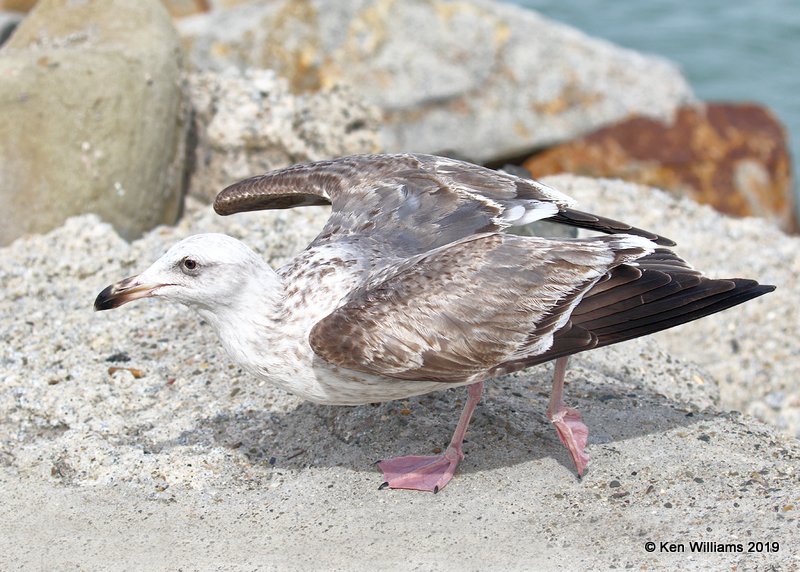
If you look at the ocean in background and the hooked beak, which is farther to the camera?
the ocean in background

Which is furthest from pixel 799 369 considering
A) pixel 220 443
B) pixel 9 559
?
pixel 9 559

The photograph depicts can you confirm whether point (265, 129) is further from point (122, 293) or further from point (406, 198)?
point (122, 293)

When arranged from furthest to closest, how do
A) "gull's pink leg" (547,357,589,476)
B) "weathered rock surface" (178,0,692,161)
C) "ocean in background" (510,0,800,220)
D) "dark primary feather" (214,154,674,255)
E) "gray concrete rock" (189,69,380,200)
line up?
1. "ocean in background" (510,0,800,220)
2. "weathered rock surface" (178,0,692,161)
3. "gray concrete rock" (189,69,380,200)
4. "dark primary feather" (214,154,674,255)
5. "gull's pink leg" (547,357,589,476)

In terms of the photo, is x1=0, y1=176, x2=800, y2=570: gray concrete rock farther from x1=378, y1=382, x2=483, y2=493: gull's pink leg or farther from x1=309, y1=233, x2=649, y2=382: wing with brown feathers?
x1=309, y1=233, x2=649, y2=382: wing with brown feathers

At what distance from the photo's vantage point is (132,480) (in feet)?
17.0

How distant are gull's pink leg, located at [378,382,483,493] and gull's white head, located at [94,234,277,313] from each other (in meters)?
1.10

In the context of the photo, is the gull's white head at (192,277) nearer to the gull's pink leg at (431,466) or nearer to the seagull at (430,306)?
the seagull at (430,306)

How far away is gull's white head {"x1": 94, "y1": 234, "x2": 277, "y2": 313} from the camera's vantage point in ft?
15.9

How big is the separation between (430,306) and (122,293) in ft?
4.46

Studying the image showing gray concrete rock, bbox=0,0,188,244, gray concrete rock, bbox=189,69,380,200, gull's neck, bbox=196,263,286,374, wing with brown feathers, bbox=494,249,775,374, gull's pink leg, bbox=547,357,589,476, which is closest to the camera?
wing with brown feathers, bbox=494,249,775,374

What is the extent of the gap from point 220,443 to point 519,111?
→ 666cm

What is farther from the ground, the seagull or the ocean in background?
the seagull

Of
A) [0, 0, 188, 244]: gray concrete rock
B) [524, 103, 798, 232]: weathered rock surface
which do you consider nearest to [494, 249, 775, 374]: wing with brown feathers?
[0, 0, 188, 244]: gray concrete rock

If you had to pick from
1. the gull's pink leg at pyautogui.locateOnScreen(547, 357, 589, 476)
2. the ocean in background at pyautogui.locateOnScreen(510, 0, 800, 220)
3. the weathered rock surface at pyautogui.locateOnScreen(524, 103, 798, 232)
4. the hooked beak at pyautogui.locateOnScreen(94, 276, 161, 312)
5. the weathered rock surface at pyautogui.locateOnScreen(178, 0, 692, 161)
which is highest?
the hooked beak at pyautogui.locateOnScreen(94, 276, 161, 312)
